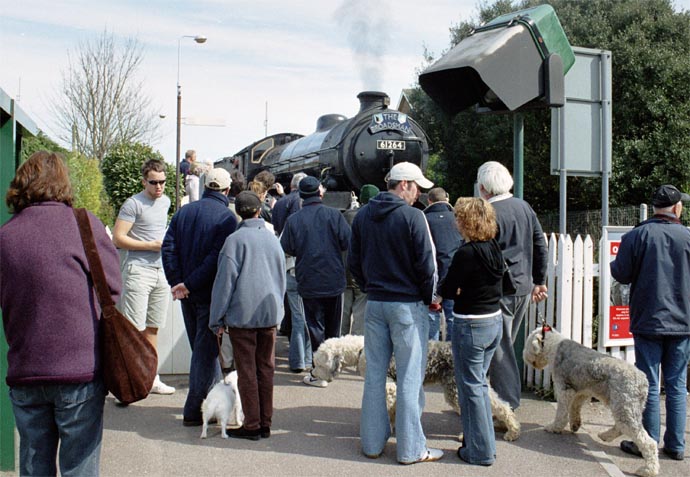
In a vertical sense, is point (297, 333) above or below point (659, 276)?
below

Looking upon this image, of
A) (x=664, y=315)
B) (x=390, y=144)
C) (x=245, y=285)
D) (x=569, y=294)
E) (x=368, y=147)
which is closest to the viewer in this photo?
(x=664, y=315)

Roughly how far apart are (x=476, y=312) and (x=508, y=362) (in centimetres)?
108

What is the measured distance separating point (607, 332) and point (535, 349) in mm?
1618

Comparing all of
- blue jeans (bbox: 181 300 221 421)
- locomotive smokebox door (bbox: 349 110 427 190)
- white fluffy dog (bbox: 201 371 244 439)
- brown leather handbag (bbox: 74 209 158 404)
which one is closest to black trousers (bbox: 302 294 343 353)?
blue jeans (bbox: 181 300 221 421)

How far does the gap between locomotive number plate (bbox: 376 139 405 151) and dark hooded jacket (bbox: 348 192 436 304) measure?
7135 mm

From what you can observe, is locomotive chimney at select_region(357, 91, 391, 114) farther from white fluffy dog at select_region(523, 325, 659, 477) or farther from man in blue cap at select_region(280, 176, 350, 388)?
white fluffy dog at select_region(523, 325, 659, 477)

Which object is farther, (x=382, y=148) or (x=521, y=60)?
(x=382, y=148)

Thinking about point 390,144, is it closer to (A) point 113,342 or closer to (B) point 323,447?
(B) point 323,447

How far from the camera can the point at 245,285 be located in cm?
505

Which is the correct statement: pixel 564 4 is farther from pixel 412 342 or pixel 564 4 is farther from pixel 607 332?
pixel 412 342

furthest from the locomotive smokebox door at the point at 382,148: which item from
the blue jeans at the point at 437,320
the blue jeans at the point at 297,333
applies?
the blue jeans at the point at 437,320

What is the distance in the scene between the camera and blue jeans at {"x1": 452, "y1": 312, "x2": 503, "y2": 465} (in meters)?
4.64

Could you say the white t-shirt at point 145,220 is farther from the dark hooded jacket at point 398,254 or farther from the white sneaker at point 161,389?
the dark hooded jacket at point 398,254

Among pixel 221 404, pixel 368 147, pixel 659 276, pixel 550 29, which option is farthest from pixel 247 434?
pixel 368 147
